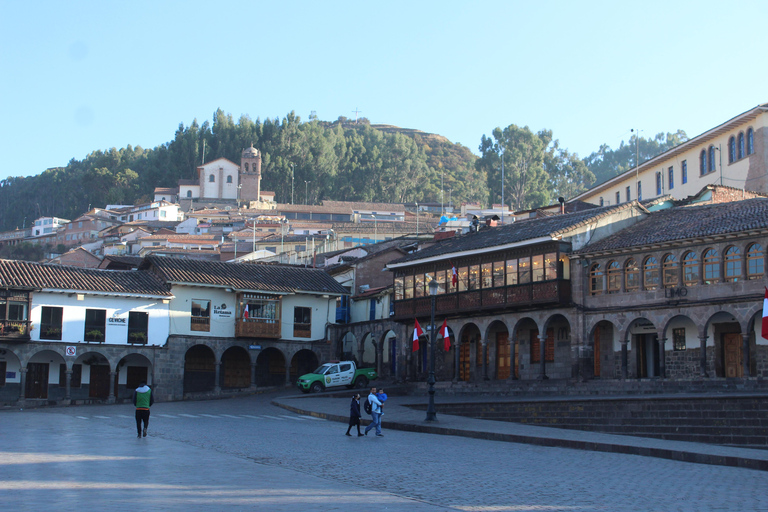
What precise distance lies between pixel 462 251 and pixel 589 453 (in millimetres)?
19768

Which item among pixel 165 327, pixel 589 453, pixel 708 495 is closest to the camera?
pixel 708 495

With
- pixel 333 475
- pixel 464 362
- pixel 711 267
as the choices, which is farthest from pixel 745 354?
pixel 333 475

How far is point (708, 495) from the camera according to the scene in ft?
47.5

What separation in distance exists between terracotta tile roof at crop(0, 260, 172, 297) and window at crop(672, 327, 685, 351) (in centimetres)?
2456

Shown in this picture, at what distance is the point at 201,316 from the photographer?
4656 cm

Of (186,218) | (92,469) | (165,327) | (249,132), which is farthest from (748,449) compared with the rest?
(249,132)

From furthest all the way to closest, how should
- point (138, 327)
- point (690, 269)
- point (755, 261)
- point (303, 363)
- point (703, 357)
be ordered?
point (303, 363) < point (138, 327) < point (690, 269) < point (703, 357) < point (755, 261)

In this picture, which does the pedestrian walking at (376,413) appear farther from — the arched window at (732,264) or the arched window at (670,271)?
the arched window at (732,264)

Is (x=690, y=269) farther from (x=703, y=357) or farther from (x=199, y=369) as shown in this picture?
(x=199, y=369)

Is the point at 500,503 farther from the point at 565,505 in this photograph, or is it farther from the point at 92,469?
the point at 92,469

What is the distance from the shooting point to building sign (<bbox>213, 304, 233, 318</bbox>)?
4703 cm

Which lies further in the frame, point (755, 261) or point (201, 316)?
point (201, 316)

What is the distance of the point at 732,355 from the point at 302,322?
2458 centimetres

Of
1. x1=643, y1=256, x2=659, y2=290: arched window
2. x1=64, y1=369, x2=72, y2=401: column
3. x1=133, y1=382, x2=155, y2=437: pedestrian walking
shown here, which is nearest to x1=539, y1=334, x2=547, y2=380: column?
x1=643, y1=256, x2=659, y2=290: arched window
